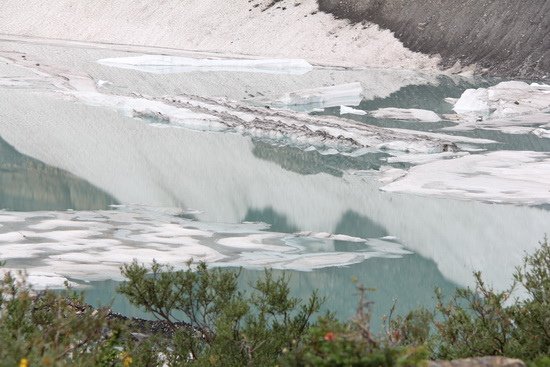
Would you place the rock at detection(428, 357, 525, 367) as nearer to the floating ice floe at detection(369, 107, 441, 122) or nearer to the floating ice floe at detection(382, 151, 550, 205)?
the floating ice floe at detection(382, 151, 550, 205)

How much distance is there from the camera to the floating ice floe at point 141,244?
475 inches

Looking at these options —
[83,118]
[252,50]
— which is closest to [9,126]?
[83,118]

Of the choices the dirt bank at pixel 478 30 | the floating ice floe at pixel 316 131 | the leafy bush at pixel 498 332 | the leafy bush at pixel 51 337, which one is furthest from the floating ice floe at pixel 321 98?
the leafy bush at pixel 51 337

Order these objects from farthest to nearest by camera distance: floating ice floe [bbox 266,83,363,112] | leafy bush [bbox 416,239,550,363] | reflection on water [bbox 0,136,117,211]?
1. floating ice floe [bbox 266,83,363,112]
2. reflection on water [bbox 0,136,117,211]
3. leafy bush [bbox 416,239,550,363]

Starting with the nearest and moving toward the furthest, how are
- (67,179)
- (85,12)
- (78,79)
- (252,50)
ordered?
(67,179)
(78,79)
(252,50)
(85,12)

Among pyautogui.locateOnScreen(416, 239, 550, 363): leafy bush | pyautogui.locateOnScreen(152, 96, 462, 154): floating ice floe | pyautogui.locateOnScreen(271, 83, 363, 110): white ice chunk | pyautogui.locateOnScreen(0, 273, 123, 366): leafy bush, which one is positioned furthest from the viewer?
pyautogui.locateOnScreen(271, 83, 363, 110): white ice chunk

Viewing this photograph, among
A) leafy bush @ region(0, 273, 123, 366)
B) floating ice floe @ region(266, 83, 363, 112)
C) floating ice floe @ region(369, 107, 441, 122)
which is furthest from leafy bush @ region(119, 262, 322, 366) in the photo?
floating ice floe @ region(266, 83, 363, 112)

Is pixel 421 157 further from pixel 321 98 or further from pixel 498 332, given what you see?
pixel 498 332

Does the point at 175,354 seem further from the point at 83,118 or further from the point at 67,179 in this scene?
the point at 83,118

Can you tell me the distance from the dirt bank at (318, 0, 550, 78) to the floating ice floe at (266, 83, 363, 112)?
43.4ft

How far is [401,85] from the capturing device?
3762cm

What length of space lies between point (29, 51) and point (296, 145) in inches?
1052

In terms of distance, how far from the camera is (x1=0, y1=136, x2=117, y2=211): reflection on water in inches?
619

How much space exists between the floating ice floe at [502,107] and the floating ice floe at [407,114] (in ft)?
2.81
